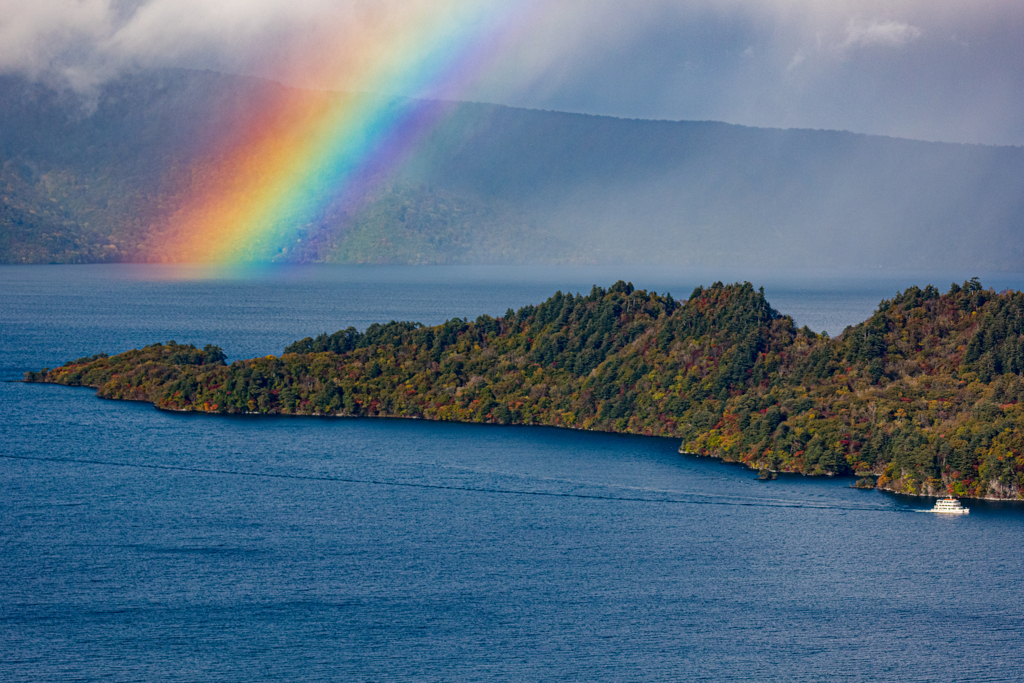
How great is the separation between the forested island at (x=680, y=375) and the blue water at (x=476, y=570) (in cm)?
947

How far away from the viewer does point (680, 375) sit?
532 ft

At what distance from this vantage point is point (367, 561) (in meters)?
98.6

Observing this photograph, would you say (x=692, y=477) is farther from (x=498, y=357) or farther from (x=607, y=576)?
(x=498, y=357)

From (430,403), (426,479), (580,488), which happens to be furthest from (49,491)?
(430,403)

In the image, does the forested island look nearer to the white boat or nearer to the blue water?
the blue water

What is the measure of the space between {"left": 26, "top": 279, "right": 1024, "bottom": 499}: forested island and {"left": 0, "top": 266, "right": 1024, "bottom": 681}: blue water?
31.1 ft

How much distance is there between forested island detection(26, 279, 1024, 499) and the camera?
136625mm

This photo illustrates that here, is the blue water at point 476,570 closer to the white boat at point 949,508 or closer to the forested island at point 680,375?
the white boat at point 949,508

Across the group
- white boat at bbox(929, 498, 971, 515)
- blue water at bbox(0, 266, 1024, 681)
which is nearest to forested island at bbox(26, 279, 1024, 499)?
blue water at bbox(0, 266, 1024, 681)

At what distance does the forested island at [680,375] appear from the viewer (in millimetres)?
136625

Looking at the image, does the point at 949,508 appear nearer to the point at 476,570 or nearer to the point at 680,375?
the point at 476,570

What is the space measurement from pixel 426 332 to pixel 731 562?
88.0 metres

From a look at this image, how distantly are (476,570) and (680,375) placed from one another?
Result: 7036 cm

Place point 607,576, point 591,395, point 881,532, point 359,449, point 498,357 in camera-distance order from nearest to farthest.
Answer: point 607,576 < point 881,532 < point 359,449 < point 591,395 < point 498,357
